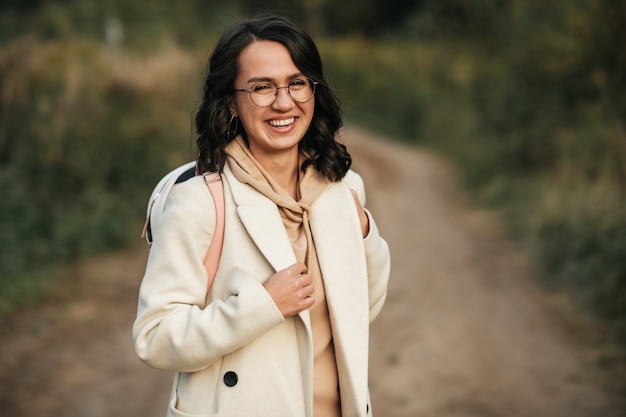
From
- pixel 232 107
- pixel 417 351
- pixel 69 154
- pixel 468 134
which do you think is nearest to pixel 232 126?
pixel 232 107

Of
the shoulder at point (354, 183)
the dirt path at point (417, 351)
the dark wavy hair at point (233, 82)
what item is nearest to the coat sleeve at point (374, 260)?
the shoulder at point (354, 183)

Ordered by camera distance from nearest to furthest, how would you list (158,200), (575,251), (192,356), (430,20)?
(192,356), (158,200), (575,251), (430,20)

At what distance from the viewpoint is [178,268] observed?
79.8 inches

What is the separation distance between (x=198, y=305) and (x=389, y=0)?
31.5 meters

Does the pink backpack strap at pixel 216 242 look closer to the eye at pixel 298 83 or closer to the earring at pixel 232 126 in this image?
the earring at pixel 232 126

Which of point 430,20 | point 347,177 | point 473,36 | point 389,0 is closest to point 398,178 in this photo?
point 473,36

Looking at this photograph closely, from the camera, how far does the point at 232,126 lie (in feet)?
7.53

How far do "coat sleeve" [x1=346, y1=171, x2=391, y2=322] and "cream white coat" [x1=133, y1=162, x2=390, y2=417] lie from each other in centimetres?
9

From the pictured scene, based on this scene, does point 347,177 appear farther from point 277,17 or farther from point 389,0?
point 389,0

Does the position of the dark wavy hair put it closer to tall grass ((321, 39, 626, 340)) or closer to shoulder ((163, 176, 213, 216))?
shoulder ((163, 176, 213, 216))

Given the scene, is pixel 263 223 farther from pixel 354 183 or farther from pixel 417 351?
pixel 417 351

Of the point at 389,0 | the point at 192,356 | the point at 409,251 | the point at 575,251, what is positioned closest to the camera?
the point at 192,356

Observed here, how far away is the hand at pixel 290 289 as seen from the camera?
2.04m

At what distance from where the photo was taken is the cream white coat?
200 centimetres
